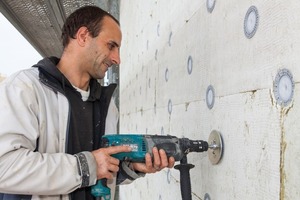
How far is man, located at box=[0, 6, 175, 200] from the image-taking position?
3.88 feet

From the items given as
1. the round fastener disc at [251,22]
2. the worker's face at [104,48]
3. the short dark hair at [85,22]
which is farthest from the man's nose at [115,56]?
the round fastener disc at [251,22]

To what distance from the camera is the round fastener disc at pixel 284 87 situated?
2.76 feet

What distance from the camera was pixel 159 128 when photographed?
2428 mm

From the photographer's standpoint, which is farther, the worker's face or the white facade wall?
the worker's face

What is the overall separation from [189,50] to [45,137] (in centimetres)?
82

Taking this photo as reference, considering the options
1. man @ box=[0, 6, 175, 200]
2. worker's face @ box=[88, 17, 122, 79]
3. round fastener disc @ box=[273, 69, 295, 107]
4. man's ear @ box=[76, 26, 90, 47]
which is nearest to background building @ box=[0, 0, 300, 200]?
round fastener disc @ box=[273, 69, 295, 107]

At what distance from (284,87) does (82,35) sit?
972 millimetres

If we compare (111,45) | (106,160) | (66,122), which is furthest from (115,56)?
(106,160)

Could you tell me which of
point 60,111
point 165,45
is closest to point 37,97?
point 60,111

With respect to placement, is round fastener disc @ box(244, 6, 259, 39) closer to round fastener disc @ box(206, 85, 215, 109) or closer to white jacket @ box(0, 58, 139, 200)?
round fastener disc @ box(206, 85, 215, 109)

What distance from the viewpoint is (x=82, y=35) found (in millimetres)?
1533

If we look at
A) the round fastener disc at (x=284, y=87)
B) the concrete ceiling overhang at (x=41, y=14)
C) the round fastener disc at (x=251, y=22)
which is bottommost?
the round fastener disc at (x=284, y=87)

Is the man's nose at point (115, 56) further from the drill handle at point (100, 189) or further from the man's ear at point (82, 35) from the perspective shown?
the drill handle at point (100, 189)

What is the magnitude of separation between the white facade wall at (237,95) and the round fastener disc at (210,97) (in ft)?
0.07
